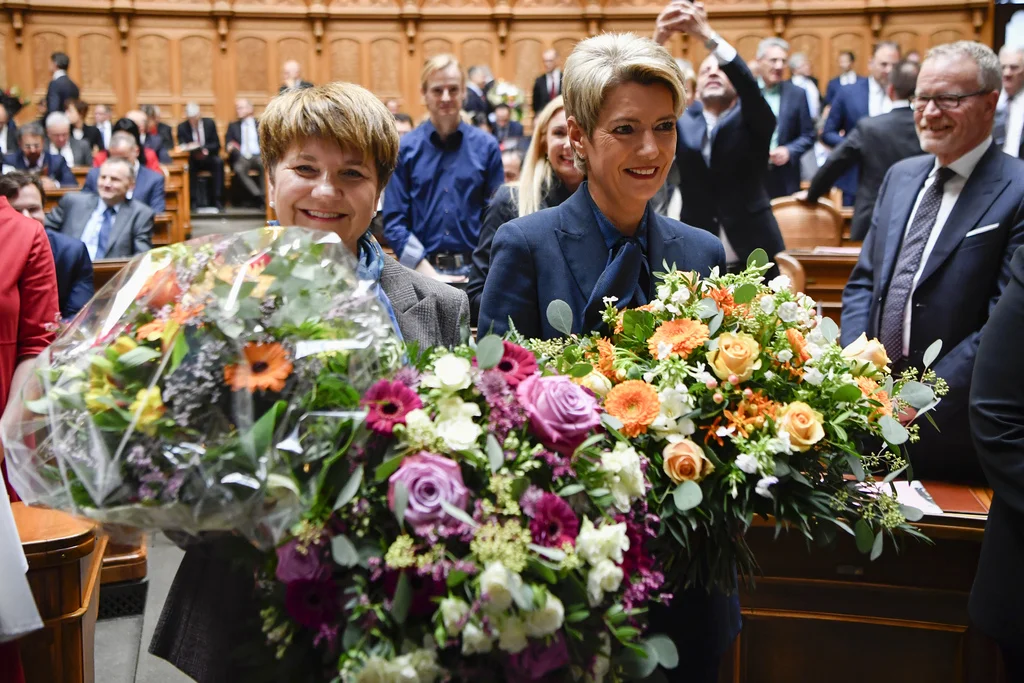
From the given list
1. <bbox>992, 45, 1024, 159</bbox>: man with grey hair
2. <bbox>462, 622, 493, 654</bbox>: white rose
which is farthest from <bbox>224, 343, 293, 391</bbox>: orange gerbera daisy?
<bbox>992, 45, 1024, 159</bbox>: man with grey hair

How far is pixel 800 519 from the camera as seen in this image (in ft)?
4.36

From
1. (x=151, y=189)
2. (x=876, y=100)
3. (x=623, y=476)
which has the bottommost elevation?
(x=623, y=476)

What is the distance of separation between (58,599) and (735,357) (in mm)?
1797

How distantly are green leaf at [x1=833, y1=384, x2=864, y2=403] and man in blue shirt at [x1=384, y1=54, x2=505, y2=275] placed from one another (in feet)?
11.8

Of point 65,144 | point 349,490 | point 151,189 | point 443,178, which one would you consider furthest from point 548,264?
point 65,144

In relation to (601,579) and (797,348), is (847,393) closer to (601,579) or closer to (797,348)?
(797,348)

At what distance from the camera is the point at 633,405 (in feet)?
4.32

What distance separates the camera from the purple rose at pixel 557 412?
1.17 metres

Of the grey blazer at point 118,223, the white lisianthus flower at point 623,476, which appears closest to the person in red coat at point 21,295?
the white lisianthus flower at point 623,476

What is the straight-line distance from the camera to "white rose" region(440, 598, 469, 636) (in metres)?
1.01

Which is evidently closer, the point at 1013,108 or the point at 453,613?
the point at 453,613

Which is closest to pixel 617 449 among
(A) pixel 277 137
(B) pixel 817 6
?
(A) pixel 277 137

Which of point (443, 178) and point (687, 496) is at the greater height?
point (443, 178)

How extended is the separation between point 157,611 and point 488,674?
302cm
